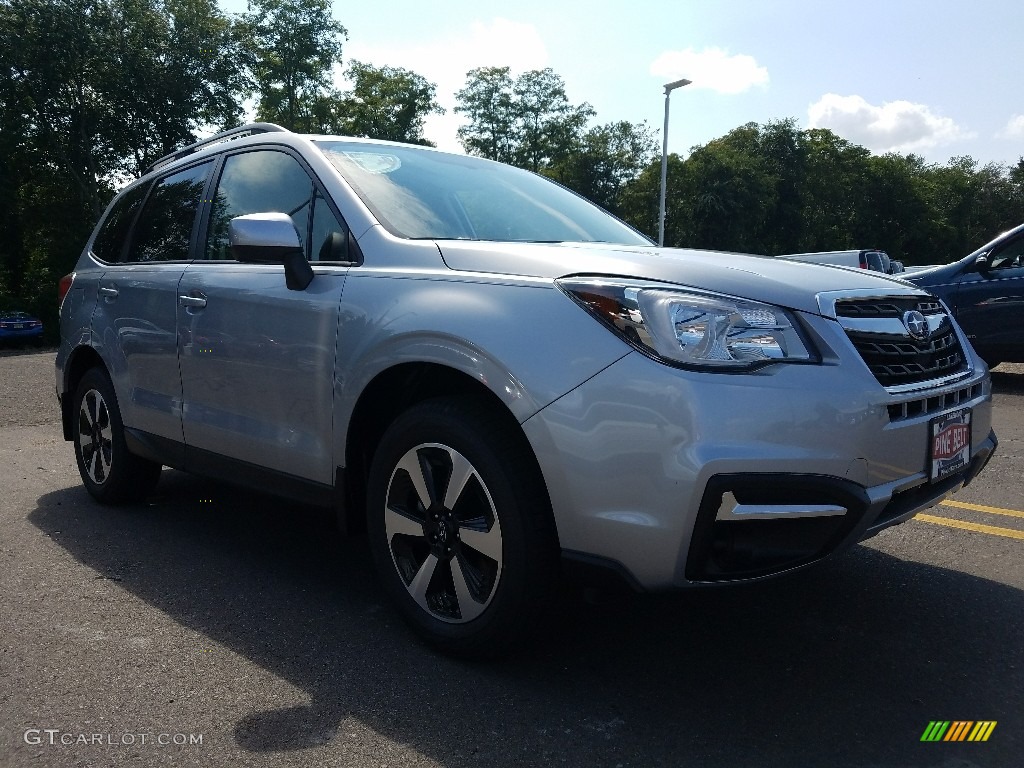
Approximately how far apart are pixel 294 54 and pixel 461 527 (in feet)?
133

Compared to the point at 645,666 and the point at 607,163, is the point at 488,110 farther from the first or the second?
the point at 645,666

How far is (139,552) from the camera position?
3996 mm

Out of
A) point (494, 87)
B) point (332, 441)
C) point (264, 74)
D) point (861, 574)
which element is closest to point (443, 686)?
point (332, 441)

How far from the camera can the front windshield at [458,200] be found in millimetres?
3236

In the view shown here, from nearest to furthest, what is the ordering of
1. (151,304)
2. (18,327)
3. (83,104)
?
1. (151,304)
2. (18,327)
3. (83,104)

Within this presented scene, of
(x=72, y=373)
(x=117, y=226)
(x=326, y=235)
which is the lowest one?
(x=72, y=373)

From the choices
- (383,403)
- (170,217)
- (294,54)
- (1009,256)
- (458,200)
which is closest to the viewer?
(383,403)

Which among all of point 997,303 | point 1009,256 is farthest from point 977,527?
point 1009,256

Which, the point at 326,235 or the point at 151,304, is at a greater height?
the point at 326,235

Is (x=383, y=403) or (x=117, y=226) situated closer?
(x=383, y=403)

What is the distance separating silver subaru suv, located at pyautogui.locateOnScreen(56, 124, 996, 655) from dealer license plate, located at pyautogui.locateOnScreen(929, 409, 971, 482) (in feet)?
0.04

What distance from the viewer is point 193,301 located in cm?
379

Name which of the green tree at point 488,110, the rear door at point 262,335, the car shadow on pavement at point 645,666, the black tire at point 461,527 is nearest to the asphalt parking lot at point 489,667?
the car shadow on pavement at point 645,666

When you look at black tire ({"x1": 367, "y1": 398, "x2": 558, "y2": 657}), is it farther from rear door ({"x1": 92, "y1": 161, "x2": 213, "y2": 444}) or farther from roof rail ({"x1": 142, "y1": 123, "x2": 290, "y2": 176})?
roof rail ({"x1": 142, "y1": 123, "x2": 290, "y2": 176})
